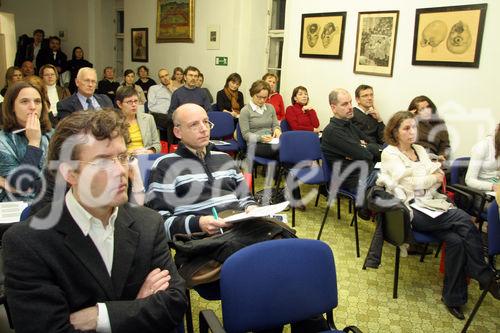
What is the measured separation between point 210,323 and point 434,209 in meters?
1.89

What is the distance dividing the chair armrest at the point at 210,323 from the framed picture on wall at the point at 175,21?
6.44 m

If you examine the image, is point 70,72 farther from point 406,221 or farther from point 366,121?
point 406,221

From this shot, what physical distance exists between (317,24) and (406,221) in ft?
11.8

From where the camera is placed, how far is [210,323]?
1.34 m

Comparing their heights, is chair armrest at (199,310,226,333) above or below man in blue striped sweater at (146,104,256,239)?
below

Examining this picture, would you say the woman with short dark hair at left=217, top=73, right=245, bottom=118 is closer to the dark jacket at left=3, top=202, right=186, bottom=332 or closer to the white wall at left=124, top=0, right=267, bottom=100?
the white wall at left=124, top=0, right=267, bottom=100

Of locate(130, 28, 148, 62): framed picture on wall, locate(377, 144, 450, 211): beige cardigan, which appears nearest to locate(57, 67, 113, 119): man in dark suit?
locate(377, 144, 450, 211): beige cardigan

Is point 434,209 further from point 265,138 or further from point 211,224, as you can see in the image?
point 265,138

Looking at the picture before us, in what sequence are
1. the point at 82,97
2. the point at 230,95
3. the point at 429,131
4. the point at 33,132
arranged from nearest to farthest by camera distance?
the point at 33,132, the point at 82,97, the point at 429,131, the point at 230,95

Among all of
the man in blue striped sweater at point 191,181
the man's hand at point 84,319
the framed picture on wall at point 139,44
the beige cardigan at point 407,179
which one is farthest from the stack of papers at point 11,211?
the framed picture on wall at point 139,44

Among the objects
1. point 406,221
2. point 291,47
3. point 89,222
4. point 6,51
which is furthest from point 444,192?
point 6,51

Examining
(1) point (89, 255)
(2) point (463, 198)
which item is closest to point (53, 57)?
(2) point (463, 198)

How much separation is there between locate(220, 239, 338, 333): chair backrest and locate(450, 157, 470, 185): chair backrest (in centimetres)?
227

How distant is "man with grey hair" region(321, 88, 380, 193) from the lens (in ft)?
10.9
